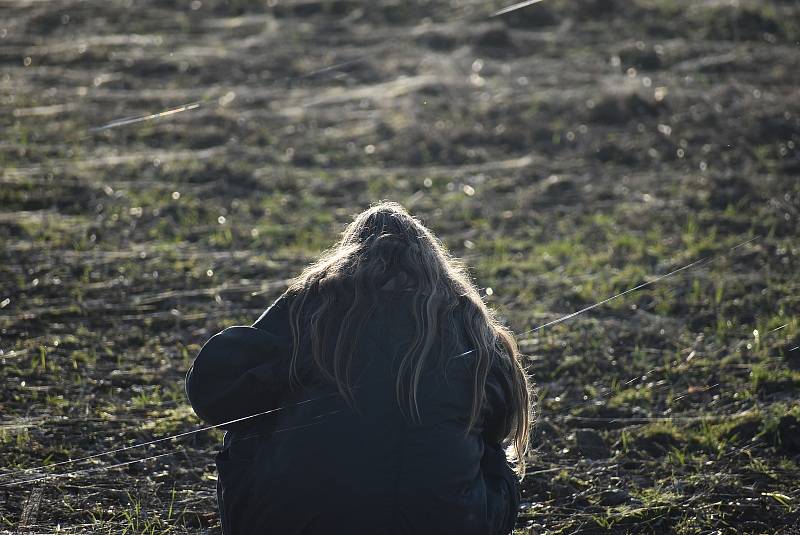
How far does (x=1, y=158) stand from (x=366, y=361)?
5.85m

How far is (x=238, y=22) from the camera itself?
12328mm

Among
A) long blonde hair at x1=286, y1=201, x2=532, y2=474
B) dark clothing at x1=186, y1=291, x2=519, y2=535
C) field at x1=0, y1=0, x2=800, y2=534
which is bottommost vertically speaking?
field at x1=0, y1=0, x2=800, y2=534

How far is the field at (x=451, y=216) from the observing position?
395 cm

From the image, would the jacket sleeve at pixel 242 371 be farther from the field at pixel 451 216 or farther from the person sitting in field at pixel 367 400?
the field at pixel 451 216

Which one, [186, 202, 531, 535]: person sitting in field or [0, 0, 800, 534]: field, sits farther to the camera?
[0, 0, 800, 534]: field

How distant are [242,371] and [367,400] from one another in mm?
347

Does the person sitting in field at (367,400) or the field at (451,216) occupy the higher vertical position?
the person sitting in field at (367,400)

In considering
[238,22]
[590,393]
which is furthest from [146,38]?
[590,393]

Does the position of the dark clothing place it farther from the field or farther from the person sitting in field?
the field

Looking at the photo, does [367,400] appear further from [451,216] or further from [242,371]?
[451,216]

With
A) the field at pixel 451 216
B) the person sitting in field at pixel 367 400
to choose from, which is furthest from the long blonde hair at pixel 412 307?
the field at pixel 451 216

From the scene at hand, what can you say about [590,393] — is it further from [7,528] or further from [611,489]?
[7,528]

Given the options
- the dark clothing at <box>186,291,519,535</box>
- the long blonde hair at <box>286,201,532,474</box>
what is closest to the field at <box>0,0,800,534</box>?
the dark clothing at <box>186,291,519,535</box>

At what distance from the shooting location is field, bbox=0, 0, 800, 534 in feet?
13.0
